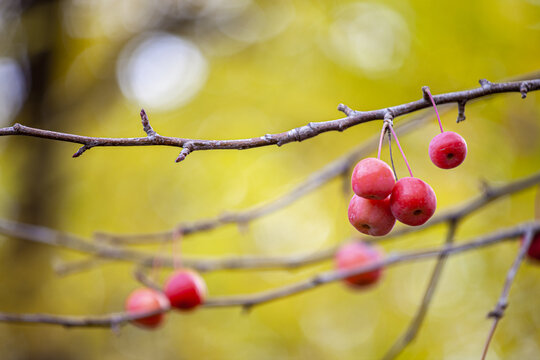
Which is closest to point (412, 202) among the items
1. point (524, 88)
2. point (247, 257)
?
point (524, 88)

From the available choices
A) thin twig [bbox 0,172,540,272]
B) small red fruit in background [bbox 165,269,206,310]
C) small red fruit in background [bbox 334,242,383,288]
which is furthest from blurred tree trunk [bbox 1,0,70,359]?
small red fruit in background [bbox 334,242,383,288]

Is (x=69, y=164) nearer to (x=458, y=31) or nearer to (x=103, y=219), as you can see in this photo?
(x=103, y=219)

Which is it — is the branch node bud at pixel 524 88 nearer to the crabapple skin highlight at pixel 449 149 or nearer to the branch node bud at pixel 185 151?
the crabapple skin highlight at pixel 449 149

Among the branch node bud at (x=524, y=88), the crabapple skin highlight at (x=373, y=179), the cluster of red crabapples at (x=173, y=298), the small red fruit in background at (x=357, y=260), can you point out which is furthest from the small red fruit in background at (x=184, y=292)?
the branch node bud at (x=524, y=88)

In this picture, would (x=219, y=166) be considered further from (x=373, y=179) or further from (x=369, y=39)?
(x=373, y=179)

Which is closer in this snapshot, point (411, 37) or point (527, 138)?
point (527, 138)

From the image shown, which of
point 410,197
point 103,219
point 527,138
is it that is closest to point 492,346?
point 527,138

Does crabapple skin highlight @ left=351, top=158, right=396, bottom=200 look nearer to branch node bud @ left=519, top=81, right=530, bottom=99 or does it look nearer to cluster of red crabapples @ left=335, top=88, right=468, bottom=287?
cluster of red crabapples @ left=335, top=88, right=468, bottom=287
